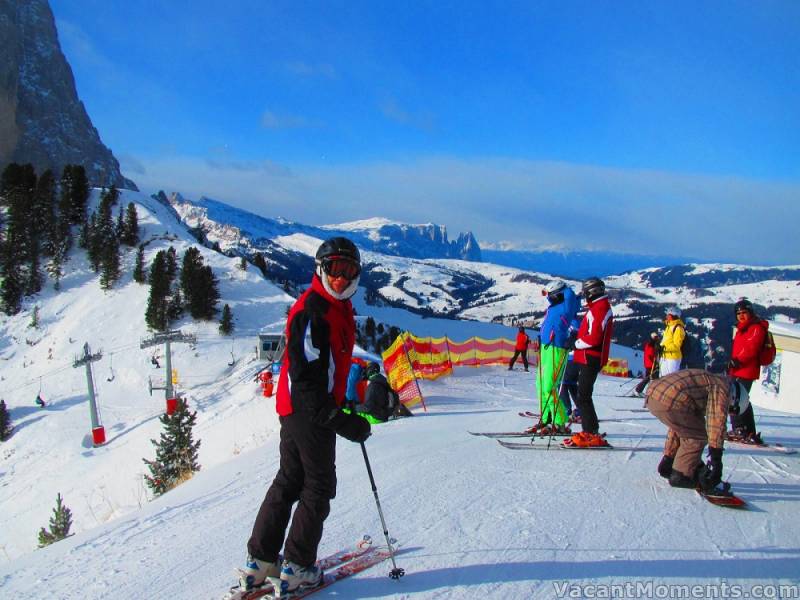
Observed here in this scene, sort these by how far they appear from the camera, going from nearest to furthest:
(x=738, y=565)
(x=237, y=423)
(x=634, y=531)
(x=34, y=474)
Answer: (x=738, y=565), (x=634, y=531), (x=237, y=423), (x=34, y=474)

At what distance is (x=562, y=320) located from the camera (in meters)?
6.92

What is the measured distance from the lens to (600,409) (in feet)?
35.3

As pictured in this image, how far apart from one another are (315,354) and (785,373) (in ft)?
80.7

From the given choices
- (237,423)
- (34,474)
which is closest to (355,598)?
(237,423)

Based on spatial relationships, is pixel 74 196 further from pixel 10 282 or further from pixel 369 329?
pixel 369 329

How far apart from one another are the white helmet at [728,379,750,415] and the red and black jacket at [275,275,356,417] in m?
3.55

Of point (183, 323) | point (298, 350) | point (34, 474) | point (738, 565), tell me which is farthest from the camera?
point (183, 323)

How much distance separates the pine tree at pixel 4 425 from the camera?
2912cm

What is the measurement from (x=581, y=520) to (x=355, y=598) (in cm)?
204

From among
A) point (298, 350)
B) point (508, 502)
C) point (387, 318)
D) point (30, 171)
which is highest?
point (30, 171)

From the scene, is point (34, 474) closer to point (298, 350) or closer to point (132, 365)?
point (132, 365)

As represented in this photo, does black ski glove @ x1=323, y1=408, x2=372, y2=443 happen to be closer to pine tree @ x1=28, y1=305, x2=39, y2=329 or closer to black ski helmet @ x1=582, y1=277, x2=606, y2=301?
black ski helmet @ x1=582, y1=277, x2=606, y2=301

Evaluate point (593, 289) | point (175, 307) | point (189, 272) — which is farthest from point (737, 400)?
point (189, 272)

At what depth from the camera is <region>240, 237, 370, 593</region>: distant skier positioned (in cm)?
302
